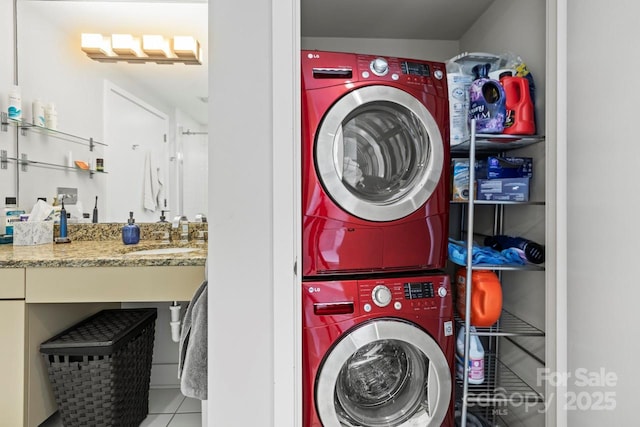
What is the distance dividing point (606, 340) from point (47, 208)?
2729mm

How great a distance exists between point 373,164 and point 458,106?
47 centimetres

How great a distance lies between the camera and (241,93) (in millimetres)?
1137

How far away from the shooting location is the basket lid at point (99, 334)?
1601 millimetres

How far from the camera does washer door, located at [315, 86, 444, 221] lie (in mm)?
1404

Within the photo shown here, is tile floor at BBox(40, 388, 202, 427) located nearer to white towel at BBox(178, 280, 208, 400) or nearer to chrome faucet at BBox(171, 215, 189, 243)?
white towel at BBox(178, 280, 208, 400)

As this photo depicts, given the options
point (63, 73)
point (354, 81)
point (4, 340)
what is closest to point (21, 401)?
point (4, 340)

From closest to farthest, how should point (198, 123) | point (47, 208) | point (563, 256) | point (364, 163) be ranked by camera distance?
point (563, 256), point (364, 163), point (47, 208), point (198, 123)

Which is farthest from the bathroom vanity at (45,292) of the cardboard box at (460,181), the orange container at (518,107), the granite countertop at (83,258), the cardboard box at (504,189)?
the orange container at (518,107)

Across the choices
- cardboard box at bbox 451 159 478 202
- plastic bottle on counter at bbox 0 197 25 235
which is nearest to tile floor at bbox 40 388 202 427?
plastic bottle on counter at bbox 0 197 25 235

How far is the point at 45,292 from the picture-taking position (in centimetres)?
158

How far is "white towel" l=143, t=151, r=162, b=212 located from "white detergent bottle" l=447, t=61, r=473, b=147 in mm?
1759

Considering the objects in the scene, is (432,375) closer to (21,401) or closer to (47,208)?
(21,401)

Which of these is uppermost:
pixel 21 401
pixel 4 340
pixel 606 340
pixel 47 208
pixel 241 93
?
pixel 241 93

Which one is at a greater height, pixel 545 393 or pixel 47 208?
pixel 47 208
